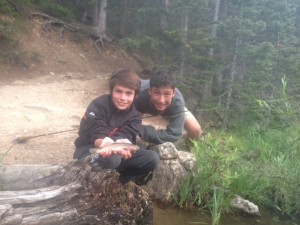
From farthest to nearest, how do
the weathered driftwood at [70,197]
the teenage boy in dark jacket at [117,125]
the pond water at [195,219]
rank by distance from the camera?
the pond water at [195,219], the teenage boy in dark jacket at [117,125], the weathered driftwood at [70,197]

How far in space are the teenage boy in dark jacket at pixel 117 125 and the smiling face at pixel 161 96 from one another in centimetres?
70

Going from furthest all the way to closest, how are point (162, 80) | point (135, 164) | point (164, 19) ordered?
1. point (164, 19)
2. point (162, 80)
3. point (135, 164)

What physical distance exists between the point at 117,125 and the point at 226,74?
10341mm

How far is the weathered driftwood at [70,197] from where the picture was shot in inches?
116

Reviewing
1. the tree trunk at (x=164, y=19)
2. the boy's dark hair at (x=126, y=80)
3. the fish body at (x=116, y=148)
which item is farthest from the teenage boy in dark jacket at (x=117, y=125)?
the tree trunk at (x=164, y=19)

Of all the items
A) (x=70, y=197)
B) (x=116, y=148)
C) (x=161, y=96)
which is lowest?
(x=70, y=197)

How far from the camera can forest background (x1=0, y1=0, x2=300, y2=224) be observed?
191 inches

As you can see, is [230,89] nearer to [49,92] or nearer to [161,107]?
Answer: [49,92]

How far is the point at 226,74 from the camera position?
44.7 feet

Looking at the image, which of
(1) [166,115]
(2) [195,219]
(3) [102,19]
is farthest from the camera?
(3) [102,19]

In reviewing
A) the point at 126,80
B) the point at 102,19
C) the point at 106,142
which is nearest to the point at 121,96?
the point at 126,80

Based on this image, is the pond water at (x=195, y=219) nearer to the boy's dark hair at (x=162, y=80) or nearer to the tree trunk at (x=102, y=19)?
the boy's dark hair at (x=162, y=80)

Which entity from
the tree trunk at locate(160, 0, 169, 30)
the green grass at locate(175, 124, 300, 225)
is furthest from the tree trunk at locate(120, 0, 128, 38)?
the green grass at locate(175, 124, 300, 225)

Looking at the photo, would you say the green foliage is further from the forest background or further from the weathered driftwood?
the weathered driftwood
